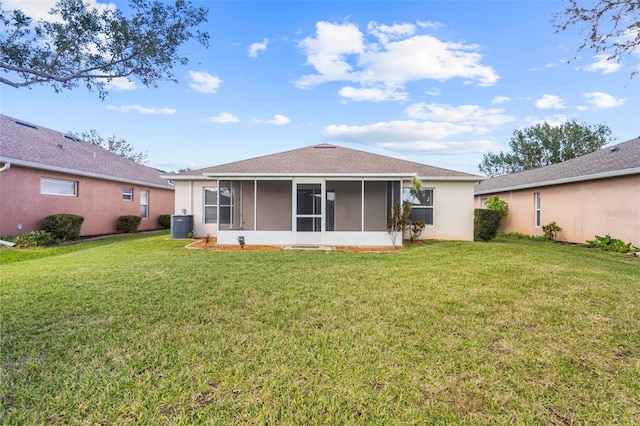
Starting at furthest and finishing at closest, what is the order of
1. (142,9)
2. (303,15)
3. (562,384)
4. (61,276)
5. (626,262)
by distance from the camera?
(303,15), (626,262), (61,276), (142,9), (562,384)

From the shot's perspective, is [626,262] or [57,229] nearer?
[626,262]

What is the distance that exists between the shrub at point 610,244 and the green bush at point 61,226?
68.2 ft

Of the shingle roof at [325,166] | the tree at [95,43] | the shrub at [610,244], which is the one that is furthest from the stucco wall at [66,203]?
the shrub at [610,244]

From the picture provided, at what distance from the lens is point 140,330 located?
388 cm

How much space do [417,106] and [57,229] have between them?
1775cm

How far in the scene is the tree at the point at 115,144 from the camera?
128 ft

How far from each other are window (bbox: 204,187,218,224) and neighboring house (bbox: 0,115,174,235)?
574 centimetres

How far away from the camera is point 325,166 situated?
13.2 metres

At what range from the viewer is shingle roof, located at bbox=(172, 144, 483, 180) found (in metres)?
12.1

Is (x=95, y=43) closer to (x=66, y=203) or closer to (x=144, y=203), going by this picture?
(x=66, y=203)

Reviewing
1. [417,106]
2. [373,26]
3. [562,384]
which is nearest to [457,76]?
[417,106]

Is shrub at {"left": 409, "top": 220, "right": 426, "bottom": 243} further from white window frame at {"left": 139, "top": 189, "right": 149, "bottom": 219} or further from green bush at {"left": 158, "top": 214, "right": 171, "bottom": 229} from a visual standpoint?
white window frame at {"left": 139, "top": 189, "right": 149, "bottom": 219}

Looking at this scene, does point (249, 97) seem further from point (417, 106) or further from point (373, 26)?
point (417, 106)

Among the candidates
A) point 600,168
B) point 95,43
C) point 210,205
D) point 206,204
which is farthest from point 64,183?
point 600,168
